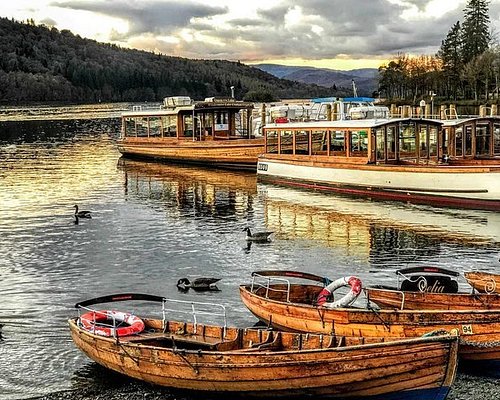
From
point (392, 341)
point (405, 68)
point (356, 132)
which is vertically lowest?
point (392, 341)

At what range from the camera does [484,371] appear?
691 inches

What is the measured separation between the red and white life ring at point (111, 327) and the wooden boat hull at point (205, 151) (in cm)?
3987

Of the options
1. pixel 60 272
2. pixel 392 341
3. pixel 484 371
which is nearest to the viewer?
pixel 392 341

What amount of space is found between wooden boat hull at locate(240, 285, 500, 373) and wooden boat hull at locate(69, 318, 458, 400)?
173cm

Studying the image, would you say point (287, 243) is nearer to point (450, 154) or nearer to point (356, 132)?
point (356, 132)

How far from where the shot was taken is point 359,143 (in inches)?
1914

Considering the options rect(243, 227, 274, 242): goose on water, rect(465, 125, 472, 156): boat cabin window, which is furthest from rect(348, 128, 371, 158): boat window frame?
rect(243, 227, 274, 242): goose on water

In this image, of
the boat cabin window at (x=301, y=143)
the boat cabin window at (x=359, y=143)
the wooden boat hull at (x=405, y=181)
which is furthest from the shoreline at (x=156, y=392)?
the boat cabin window at (x=301, y=143)

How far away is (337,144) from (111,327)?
120 feet

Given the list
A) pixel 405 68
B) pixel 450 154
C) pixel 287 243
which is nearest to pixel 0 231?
pixel 287 243

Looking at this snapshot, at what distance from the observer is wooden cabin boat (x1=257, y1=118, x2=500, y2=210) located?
40438 mm

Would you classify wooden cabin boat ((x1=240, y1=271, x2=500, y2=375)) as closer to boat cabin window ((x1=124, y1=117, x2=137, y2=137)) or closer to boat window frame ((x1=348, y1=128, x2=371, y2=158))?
boat window frame ((x1=348, y1=128, x2=371, y2=158))

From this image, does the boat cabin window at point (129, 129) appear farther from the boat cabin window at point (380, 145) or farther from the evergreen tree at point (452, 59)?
the evergreen tree at point (452, 59)

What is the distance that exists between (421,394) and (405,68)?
141 meters
